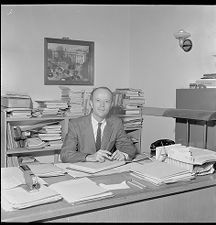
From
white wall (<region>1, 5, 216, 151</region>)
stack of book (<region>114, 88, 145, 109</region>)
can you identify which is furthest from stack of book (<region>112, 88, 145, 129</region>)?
white wall (<region>1, 5, 216, 151</region>)

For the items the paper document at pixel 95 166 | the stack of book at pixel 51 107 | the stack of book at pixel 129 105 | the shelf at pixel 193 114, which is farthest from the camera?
the stack of book at pixel 129 105

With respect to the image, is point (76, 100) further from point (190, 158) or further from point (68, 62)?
point (190, 158)

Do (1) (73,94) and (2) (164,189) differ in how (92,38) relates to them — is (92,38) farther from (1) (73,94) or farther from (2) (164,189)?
(2) (164,189)

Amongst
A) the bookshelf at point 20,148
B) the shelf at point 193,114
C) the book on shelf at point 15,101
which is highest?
the book on shelf at point 15,101

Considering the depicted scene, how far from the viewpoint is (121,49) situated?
3.75m

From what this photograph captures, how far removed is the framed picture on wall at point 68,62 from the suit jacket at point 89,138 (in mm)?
1133

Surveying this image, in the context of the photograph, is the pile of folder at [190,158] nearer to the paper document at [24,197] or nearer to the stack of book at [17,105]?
the paper document at [24,197]

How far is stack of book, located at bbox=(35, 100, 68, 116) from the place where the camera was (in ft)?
10.1

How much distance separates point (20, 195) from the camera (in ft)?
3.81

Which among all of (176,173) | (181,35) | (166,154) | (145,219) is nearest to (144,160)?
(166,154)

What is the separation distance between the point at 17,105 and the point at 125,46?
160 centimetres

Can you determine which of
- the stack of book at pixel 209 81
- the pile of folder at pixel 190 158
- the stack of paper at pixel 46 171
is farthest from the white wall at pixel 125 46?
the stack of paper at pixel 46 171

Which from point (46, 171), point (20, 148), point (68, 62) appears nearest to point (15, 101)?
point (20, 148)

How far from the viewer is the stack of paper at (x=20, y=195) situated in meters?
1.09
